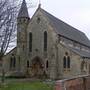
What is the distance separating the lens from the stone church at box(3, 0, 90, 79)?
4494 centimetres

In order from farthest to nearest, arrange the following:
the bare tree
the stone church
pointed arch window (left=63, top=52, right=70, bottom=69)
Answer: pointed arch window (left=63, top=52, right=70, bottom=69) < the stone church < the bare tree

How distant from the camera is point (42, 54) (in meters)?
47.3

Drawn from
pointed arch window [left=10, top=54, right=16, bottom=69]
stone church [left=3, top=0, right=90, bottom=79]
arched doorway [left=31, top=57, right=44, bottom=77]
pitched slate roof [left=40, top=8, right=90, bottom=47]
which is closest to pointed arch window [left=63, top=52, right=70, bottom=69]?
stone church [left=3, top=0, right=90, bottom=79]

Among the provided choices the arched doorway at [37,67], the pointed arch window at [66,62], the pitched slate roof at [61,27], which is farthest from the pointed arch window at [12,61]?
the pointed arch window at [66,62]

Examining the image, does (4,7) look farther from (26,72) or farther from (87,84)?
(26,72)

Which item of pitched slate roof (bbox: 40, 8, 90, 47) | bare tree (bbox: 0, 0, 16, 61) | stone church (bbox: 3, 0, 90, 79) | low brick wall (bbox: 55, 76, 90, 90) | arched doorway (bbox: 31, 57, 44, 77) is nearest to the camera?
low brick wall (bbox: 55, 76, 90, 90)

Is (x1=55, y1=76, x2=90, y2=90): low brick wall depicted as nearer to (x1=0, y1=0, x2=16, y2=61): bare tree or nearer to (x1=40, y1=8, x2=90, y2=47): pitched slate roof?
(x1=0, y1=0, x2=16, y2=61): bare tree

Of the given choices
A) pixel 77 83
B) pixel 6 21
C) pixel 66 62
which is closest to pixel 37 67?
pixel 66 62

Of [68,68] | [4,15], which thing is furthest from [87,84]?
[68,68]

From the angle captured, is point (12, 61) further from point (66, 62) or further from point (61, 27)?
point (61, 27)

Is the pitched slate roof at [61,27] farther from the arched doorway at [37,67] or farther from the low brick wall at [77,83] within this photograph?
the low brick wall at [77,83]

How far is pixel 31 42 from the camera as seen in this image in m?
49.2

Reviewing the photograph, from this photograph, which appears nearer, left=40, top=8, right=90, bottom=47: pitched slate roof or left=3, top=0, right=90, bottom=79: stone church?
left=3, top=0, right=90, bottom=79: stone church

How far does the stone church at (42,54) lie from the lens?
44944mm
